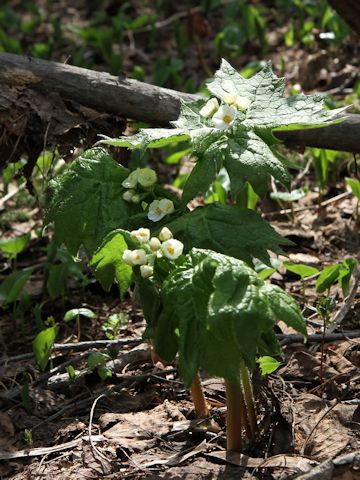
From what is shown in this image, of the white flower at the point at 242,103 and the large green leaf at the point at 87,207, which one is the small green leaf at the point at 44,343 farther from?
the white flower at the point at 242,103

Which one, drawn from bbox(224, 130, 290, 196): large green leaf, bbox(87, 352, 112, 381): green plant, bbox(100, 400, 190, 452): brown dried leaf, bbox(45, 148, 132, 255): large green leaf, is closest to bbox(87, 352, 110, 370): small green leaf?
bbox(87, 352, 112, 381): green plant

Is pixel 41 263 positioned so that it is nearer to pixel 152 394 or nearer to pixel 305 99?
pixel 152 394

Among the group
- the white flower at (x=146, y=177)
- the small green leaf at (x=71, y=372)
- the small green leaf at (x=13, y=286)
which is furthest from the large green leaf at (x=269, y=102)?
the small green leaf at (x=13, y=286)

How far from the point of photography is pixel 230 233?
77.0 inches

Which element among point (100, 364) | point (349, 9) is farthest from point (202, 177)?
point (349, 9)

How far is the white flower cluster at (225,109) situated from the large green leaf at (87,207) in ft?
1.03

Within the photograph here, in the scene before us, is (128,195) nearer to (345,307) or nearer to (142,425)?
(142,425)

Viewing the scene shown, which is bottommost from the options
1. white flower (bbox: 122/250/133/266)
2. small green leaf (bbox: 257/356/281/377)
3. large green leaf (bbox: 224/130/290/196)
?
small green leaf (bbox: 257/356/281/377)

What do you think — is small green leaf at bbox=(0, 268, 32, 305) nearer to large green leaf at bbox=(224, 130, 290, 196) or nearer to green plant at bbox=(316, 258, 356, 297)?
green plant at bbox=(316, 258, 356, 297)

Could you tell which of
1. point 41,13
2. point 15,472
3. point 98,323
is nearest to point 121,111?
point 98,323

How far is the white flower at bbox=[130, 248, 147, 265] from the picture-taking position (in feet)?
6.13

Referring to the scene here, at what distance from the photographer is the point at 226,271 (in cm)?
173

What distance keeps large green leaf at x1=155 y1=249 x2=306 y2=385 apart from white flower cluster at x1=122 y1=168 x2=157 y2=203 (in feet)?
1.20

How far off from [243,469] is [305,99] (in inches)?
39.9
